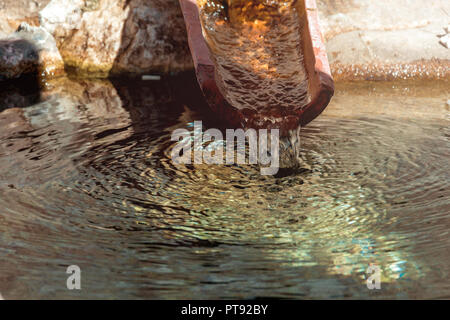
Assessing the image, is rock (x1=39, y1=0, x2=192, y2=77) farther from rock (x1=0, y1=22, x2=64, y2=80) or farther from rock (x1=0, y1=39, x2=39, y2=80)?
rock (x1=0, y1=39, x2=39, y2=80)

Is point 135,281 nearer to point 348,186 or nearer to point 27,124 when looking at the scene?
point 348,186

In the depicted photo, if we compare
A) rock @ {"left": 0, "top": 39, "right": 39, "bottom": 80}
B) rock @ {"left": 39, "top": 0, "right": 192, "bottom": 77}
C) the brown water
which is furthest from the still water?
rock @ {"left": 39, "top": 0, "right": 192, "bottom": 77}

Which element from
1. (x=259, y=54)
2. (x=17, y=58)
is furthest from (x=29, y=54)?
(x=259, y=54)

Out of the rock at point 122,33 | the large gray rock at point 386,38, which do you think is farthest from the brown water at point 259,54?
the rock at point 122,33

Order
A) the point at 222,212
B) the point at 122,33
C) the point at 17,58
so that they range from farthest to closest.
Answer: the point at 122,33 → the point at 17,58 → the point at 222,212

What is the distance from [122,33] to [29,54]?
1.10m

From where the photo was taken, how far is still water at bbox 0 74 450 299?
2.10 meters

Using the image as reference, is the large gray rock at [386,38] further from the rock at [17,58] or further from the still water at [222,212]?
the rock at [17,58]

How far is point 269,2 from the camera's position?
11.4 feet

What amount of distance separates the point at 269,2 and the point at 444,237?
1.86 m

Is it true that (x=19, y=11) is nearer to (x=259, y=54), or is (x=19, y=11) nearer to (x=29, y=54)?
(x=29, y=54)

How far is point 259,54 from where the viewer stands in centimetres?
353

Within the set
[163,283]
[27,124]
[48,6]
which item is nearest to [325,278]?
[163,283]

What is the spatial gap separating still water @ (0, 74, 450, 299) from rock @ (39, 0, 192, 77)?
2080 millimetres
